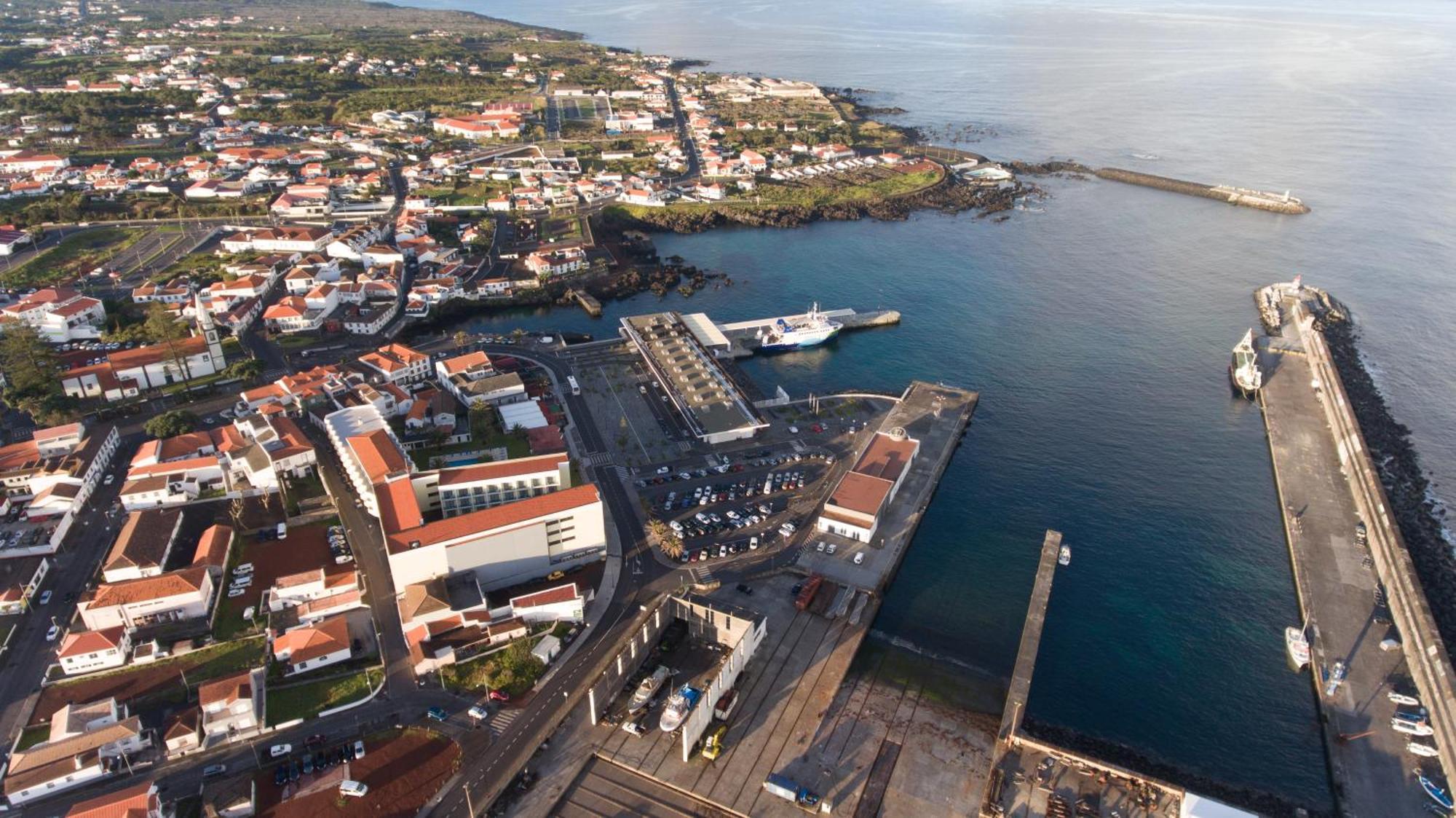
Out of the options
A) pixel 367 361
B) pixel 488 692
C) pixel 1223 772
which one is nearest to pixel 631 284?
pixel 367 361

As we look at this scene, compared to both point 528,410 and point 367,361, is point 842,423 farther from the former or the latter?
point 367,361

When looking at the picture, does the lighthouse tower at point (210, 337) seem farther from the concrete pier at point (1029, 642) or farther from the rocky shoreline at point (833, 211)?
the concrete pier at point (1029, 642)

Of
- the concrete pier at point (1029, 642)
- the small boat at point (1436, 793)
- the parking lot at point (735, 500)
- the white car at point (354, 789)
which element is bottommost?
the white car at point (354, 789)

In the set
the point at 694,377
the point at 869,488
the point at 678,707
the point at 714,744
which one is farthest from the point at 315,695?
the point at 694,377

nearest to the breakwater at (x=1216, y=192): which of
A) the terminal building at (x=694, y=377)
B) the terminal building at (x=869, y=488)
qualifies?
the terminal building at (x=694, y=377)

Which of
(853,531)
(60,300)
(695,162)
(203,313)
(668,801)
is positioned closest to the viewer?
(668,801)

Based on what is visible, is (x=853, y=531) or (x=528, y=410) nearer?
(x=853, y=531)
